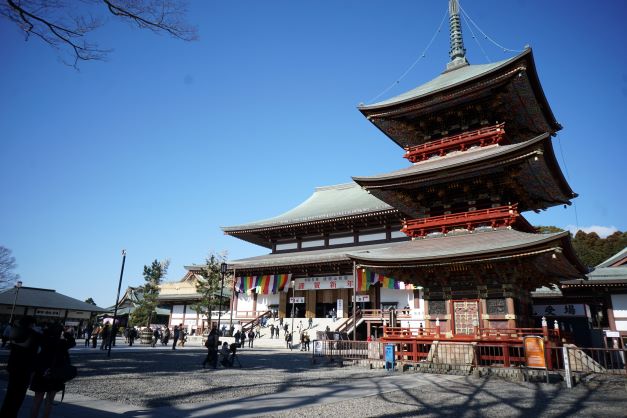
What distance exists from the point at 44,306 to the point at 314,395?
40304 mm

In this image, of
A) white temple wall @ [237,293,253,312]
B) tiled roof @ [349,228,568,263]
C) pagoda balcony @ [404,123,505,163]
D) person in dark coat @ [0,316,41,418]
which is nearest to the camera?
person in dark coat @ [0,316,41,418]

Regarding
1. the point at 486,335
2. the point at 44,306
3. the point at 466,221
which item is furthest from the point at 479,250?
the point at 44,306

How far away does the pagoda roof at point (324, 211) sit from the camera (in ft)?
111

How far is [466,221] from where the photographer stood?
18.8 m

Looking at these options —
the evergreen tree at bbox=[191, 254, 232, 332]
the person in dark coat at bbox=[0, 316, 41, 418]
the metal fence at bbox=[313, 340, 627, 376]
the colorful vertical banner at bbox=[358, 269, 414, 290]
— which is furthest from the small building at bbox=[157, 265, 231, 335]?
the person in dark coat at bbox=[0, 316, 41, 418]

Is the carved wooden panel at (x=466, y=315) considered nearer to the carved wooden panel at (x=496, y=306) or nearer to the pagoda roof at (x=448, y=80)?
the carved wooden panel at (x=496, y=306)

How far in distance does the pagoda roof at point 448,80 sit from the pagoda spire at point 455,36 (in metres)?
1.54

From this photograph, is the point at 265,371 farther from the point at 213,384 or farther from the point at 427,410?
the point at 427,410

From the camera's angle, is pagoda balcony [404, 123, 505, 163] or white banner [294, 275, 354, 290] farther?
white banner [294, 275, 354, 290]

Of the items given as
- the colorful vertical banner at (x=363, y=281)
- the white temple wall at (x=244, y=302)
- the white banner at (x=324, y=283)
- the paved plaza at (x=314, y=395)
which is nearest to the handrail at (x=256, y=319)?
the white temple wall at (x=244, y=302)

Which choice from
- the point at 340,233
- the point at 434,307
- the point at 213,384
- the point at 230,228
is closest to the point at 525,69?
the point at 434,307

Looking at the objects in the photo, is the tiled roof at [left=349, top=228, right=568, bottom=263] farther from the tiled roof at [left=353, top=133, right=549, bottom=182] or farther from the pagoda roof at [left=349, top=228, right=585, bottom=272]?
the tiled roof at [left=353, top=133, right=549, bottom=182]

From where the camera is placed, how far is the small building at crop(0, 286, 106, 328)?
128 feet

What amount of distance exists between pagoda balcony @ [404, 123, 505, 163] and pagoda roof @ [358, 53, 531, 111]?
2569 millimetres
